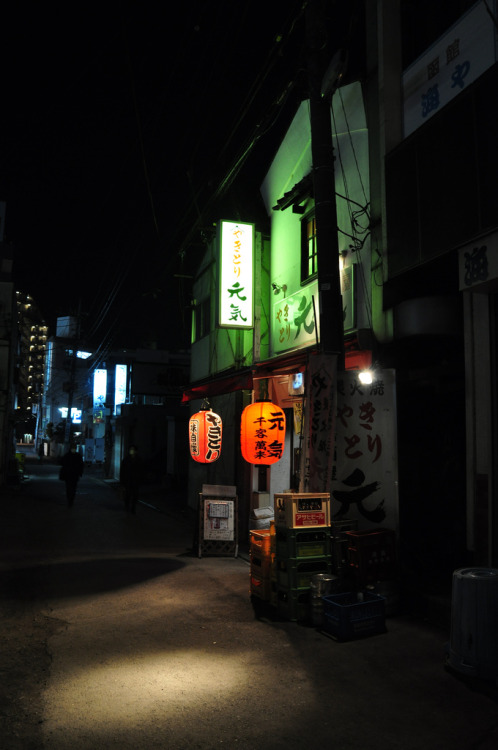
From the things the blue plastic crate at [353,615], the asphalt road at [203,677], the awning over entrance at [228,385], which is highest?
the awning over entrance at [228,385]

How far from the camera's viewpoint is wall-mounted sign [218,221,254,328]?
14055 millimetres

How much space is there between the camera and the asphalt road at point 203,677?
181 inches

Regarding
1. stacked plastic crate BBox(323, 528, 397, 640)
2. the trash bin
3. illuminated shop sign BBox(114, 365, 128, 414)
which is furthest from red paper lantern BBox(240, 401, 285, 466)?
illuminated shop sign BBox(114, 365, 128, 414)

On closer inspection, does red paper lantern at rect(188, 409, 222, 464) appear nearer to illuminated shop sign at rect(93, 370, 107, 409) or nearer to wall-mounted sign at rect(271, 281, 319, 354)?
wall-mounted sign at rect(271, 281, 319, 354)

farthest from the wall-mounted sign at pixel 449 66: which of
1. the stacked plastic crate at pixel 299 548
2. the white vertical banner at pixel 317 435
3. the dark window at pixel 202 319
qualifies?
the dark window at pixel 202 319

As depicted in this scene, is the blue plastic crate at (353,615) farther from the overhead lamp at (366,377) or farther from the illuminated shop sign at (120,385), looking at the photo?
the illuminated shop sign at (120,385)

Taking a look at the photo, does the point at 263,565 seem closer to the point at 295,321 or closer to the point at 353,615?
the point at 353,615

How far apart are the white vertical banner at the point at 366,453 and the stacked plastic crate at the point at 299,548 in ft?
4.48

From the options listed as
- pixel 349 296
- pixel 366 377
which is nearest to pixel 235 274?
pixel 349 296

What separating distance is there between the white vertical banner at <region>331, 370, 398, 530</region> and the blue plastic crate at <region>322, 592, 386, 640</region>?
5.84 ft

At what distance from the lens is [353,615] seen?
22.9ft

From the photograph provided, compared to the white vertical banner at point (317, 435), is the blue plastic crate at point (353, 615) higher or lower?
lower

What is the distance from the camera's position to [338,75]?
8.40 meters

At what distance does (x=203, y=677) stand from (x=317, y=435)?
3790 mm
